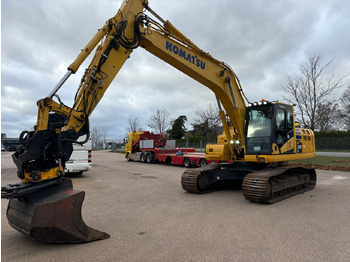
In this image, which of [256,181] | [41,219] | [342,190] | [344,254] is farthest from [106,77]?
[342,190]

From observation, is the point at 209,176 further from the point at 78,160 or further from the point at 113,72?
the point at 78,160

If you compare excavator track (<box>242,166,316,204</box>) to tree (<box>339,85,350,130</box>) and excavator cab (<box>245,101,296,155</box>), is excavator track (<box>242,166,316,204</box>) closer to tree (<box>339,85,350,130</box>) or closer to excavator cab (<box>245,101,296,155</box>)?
excavator cab (<box>245,101,296,155</box>)

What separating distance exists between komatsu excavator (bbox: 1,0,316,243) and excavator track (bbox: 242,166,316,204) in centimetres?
3

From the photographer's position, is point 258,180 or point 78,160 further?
point 78,160

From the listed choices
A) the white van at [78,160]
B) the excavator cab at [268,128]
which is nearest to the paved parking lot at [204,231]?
the excavator cab at [268,128]

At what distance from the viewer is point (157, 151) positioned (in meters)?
21.1

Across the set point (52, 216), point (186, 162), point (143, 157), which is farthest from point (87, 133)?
point (143, 157)

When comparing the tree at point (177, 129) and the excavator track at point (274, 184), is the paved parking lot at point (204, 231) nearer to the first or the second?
the excavator track at point (274, 184)

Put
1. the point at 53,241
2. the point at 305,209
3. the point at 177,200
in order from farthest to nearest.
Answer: the point at 177,200 < the point at 305,209 < the point at 53,241

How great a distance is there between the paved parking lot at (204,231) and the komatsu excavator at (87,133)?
40cm

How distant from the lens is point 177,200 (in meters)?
7.49

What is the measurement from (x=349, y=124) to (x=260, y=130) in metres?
44.8

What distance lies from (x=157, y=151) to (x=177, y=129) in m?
32.7

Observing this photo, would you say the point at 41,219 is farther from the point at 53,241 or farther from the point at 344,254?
the point at 344,254
